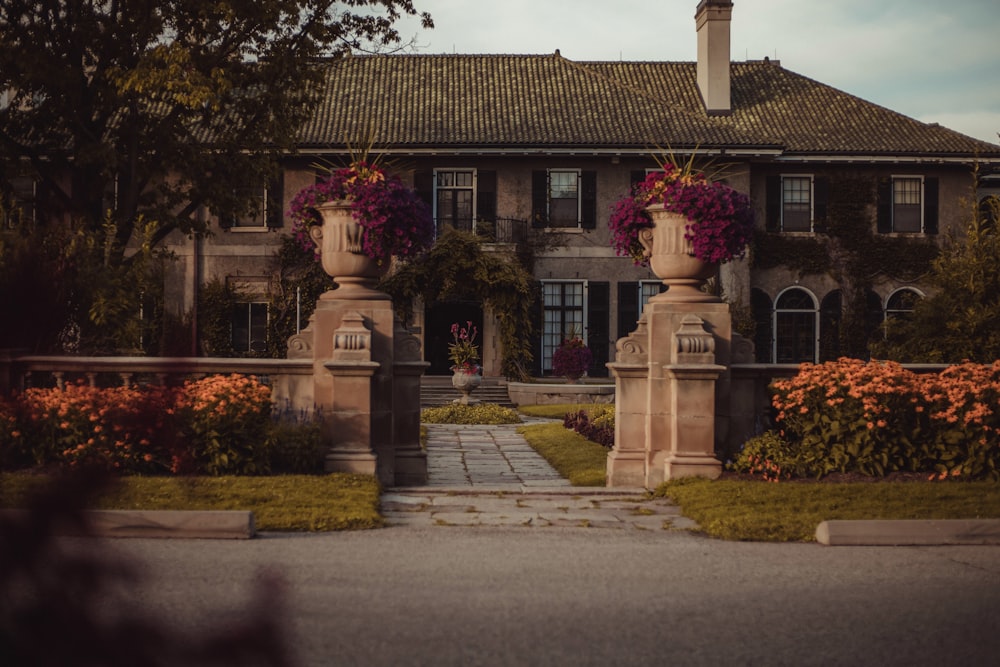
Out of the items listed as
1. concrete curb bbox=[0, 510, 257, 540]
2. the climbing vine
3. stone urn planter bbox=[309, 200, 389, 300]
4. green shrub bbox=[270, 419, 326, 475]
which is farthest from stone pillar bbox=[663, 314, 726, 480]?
the climbing vine

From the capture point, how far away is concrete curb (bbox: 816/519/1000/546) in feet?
24.4

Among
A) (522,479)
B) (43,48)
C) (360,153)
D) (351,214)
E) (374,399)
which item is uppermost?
(43,48)

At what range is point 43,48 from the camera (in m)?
17.0

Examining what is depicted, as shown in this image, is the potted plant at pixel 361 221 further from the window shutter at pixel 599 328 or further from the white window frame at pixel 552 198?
the white window frame at pixel 552 198

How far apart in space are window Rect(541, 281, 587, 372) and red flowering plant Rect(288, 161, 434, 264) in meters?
18.4

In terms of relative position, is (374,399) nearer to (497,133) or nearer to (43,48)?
(43,48)

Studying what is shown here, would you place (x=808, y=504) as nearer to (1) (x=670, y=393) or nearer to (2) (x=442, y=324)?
(1) (x=670, y=393)

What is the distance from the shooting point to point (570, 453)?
558 inches

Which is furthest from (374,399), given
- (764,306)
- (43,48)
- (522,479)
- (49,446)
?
(764,306)

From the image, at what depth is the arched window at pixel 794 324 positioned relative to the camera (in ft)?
99.5

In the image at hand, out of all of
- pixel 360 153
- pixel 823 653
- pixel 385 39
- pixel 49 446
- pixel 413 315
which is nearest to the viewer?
pixel 823 653

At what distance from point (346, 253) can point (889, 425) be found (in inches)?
217

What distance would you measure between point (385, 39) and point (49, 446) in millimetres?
12294

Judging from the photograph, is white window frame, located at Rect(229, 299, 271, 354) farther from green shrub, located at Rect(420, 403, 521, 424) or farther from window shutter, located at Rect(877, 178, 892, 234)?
window shutter, located at Rect(877, 178, 892, 234)
